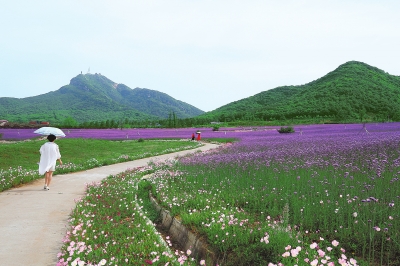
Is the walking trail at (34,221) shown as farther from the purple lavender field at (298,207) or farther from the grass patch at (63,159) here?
the purple lavender field at (298,207)

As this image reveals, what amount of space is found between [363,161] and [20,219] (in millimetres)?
9651

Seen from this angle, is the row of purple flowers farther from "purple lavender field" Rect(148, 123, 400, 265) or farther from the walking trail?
the walking trail

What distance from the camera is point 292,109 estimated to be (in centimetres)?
8744

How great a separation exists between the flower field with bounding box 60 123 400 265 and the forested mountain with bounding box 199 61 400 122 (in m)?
59.3

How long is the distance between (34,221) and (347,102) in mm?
91586

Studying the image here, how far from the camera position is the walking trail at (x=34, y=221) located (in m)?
4.86

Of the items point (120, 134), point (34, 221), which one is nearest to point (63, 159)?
point (34, 221)

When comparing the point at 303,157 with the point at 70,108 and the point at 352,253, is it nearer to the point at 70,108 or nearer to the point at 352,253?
the point at 352,253

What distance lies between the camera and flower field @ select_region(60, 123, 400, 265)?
13.9 feet

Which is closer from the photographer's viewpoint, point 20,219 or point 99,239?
point 99,239

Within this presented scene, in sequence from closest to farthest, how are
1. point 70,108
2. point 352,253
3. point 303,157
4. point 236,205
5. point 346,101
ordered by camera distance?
→ 1. point 352,253
2. point 236,205
3. point 303,157
4. point 346,101
5. point 70,108

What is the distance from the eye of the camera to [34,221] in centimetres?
664

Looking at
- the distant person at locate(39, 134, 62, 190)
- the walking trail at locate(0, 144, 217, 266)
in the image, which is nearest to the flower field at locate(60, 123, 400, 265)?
the walking trail at locate(0, 144, 217, 266)

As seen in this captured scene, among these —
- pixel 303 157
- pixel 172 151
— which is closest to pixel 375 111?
pixel 172 151
